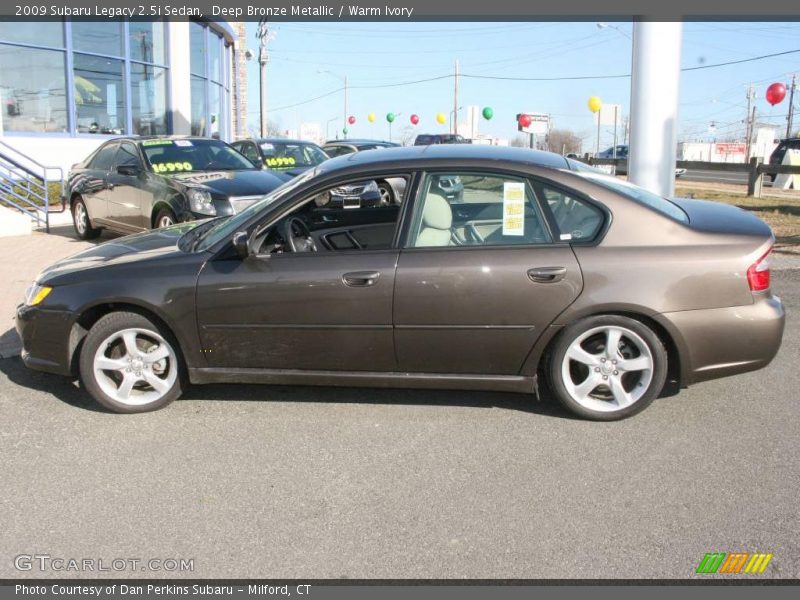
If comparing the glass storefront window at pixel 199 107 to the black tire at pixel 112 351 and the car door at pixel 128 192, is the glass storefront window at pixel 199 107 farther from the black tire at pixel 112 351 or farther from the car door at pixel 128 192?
the black tire at pixel 112 351

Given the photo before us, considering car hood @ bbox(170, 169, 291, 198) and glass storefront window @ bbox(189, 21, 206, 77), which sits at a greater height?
glass storefront window @ bbox(189, 21, 206, 77)

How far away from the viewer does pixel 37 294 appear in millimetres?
4867

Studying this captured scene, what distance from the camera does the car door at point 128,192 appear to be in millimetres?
Result: 9828

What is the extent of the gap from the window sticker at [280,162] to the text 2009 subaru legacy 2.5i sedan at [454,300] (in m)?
9.69

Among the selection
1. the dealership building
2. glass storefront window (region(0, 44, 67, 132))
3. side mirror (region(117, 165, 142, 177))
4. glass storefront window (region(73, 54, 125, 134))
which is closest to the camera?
side mirror (region(117, 165, 142, 177))

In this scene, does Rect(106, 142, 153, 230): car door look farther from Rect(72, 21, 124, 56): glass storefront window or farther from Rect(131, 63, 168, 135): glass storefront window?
Rect(131, 63, 168, 135): glass storefront window

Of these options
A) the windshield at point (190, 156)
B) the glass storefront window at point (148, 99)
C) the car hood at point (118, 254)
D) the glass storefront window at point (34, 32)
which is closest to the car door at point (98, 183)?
the windshield at point (190, 156)

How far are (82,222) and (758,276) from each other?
10.1 m

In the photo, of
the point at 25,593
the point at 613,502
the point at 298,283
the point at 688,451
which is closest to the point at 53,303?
the point at 298,283

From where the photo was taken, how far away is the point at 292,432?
444cm

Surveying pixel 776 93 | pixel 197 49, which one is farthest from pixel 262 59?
pixel 776 93

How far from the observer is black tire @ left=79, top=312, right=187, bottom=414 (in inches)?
184

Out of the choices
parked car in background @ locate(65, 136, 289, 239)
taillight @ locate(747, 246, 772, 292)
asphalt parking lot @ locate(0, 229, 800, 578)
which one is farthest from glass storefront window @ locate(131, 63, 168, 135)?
taillight @ locate(747, 246, 772, 292)

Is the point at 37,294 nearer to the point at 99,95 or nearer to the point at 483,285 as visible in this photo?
the point at 483,285
